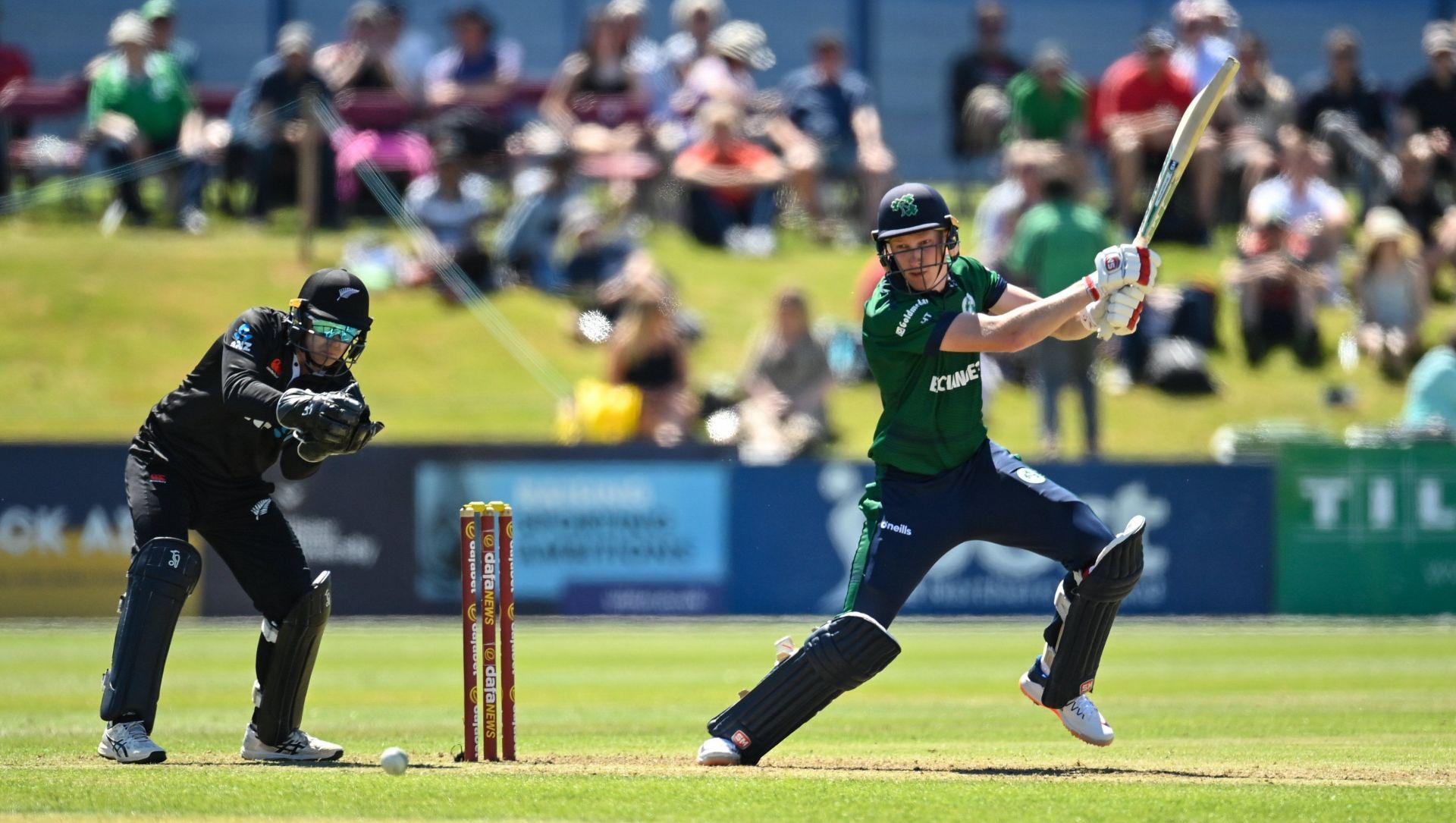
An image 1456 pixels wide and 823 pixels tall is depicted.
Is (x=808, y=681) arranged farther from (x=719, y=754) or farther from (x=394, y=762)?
(x=394, y=762)

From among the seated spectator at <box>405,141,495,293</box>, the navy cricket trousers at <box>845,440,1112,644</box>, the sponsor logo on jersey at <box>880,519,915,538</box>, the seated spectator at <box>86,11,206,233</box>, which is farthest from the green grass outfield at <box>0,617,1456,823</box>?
the seated spectator at <box>86,11,206,233</box>

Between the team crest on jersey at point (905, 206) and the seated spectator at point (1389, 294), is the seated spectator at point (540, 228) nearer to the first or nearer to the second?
the seated spectator at point (1389, 294)

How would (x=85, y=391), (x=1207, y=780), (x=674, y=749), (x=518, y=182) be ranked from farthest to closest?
(x=518, y=182) < (x=85, y=391) < (x=674, y=749) < (x=1207, y=780)

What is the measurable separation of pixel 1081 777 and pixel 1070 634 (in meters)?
0.70

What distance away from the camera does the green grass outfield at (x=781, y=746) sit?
21.5ft

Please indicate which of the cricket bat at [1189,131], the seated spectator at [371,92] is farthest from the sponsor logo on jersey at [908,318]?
the seated spectator at [371,92]

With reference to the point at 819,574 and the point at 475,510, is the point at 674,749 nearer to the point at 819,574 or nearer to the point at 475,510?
the point at 475,510

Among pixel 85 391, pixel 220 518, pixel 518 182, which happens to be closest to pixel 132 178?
pixel 85 391

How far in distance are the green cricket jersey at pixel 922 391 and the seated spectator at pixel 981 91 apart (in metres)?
15.6

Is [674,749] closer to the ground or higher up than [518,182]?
closer to the ground

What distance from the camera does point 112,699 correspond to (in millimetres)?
7625

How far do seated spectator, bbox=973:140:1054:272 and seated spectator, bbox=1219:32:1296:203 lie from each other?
3100mm

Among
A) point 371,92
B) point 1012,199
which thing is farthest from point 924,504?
point 371,92

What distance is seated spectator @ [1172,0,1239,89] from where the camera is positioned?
20.9 meters
